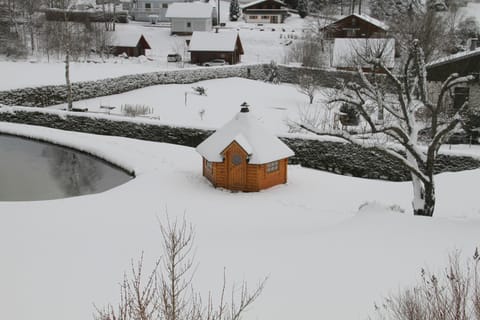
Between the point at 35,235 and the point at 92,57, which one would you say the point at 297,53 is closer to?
the point at 92,57

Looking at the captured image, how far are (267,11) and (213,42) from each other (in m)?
18.2

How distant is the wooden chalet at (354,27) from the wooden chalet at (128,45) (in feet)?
57.3

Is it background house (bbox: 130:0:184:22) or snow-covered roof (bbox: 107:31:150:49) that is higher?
background house (bbox: 130:0:184:22)

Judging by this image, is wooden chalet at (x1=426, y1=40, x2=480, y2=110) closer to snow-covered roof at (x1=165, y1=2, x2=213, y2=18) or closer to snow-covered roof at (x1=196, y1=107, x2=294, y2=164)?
snow-covered roof at (x1=196, y1=107, x2=294, y2=164)

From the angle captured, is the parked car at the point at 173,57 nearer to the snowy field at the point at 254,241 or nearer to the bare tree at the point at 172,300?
the snowy field at the point at 254,241

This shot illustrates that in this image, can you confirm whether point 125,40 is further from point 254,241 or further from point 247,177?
point 254,241

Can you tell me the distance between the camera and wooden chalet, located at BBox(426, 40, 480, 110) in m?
28.7

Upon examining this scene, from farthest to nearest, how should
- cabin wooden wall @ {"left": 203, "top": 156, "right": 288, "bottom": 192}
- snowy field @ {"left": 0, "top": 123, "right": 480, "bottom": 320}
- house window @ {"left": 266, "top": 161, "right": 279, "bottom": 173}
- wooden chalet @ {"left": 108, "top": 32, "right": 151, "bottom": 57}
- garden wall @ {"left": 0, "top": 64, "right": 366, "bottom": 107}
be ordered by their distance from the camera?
wooden chalet @ {"left": 108, "top": 32, "right": 151, "bottom": 57}
garden wall @ {"left": 0, "top": 64, "right": 366, "bottom": 107}
house window @ {"left": 266, "top": 161, "right": 279, "bottom": 173}
cabin wooden wall @ {"left": 203, "top": 156, "right": 288, "bottom": 192}
snowy field @ {"left": 0, "top": 123, "right": 480, "bottom": 320}

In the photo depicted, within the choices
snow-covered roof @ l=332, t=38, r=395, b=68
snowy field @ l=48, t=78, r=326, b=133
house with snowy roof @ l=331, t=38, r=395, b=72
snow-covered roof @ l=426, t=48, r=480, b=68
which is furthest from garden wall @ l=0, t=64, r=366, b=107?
snow-covered roof @ l=426, t=48, r=480, b=68

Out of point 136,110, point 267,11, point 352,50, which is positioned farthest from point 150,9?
point 136,110

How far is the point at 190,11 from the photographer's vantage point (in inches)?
2382

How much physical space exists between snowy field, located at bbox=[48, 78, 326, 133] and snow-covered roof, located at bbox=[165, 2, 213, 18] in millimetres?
18787

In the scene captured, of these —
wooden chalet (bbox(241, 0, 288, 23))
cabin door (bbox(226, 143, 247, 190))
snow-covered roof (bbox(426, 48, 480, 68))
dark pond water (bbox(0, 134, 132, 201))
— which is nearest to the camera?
cabin door (bbox(226, 143, 247, 190))

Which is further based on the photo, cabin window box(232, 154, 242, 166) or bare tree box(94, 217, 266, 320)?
cabin window box(232, 154, 242, 166)
